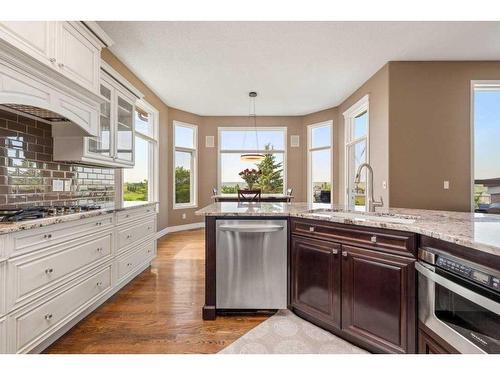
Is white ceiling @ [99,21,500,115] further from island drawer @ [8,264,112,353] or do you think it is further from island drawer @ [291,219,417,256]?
island drawer @ [8,264,112,353]

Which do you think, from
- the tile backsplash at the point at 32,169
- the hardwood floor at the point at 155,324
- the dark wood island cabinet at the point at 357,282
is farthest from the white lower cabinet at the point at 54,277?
the dark wood island cabinet at the point at 357,282

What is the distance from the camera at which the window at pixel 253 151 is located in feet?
22.5

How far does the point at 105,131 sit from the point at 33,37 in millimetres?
1176

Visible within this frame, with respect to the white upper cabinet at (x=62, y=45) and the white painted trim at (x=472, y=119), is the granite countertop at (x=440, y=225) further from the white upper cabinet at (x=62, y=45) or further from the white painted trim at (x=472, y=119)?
the white painted trim at (x=472, y=119)

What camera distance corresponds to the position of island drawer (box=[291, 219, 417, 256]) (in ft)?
4.83

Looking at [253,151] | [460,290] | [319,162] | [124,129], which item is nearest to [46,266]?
[124,129]

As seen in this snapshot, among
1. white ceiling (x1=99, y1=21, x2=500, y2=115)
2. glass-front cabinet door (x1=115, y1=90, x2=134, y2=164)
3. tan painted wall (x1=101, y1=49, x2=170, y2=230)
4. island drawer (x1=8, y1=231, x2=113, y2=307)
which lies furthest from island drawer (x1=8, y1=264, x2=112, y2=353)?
tan painted wall (x1=101, y1=49, x2=170, y2=230)

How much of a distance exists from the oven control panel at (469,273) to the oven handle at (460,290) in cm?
5

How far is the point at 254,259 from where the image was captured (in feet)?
7.09

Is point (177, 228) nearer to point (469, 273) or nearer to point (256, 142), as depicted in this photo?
point (256, 142)
